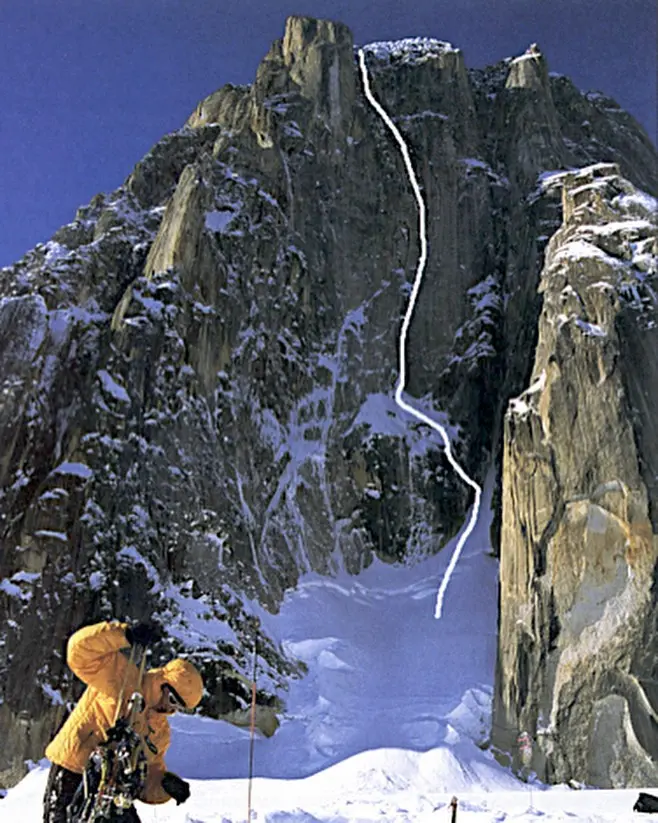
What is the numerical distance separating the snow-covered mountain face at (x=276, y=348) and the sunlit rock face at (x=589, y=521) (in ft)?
0.79

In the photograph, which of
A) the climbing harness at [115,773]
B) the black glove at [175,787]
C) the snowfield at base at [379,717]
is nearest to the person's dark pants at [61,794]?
the climbing harness at [115,773]

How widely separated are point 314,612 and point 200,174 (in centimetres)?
1823

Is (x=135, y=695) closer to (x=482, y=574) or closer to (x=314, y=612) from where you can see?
(x=314, y=612)

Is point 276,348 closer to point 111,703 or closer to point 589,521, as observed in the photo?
point 589,521

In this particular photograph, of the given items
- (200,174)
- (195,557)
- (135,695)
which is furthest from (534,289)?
(135,695)

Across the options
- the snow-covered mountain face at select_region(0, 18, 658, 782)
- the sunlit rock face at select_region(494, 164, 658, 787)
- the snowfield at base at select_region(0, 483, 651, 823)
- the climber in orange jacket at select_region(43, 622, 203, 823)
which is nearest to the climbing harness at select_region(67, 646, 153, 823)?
the climber in orange jacket at select_region(43, 622, 203, 823)

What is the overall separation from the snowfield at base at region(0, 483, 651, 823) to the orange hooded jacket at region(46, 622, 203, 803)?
12.9 ft

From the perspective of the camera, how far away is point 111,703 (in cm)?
566

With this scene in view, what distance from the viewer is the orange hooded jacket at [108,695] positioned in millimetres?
5539

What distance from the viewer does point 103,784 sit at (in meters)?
5.34

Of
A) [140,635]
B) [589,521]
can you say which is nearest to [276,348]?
[589,521]

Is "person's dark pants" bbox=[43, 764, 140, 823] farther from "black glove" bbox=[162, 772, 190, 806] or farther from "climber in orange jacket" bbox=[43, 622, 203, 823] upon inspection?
"black glove" bbox=[162, 772, 190, 806]

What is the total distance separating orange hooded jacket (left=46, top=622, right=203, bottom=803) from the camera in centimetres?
554

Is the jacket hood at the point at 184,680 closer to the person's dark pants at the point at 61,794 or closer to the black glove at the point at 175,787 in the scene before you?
the black glove at the point at 175,787
